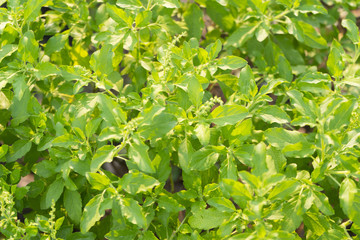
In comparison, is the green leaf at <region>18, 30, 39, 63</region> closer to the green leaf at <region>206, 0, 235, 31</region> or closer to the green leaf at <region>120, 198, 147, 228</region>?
the green leaf at <region>120, 198, 147, 228</region>

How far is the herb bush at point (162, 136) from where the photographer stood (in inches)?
60.2

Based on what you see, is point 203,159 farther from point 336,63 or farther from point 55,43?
point 55,43

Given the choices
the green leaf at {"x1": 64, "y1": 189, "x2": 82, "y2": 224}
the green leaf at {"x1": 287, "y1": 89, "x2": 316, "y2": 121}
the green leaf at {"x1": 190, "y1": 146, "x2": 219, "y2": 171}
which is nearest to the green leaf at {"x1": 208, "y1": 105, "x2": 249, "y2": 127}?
the green leaf at {"x1": 190, "y1": 146, "x2": 219, "y2": 171}

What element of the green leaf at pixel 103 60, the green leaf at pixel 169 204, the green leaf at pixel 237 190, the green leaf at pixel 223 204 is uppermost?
the green leaf at pixel 103 60

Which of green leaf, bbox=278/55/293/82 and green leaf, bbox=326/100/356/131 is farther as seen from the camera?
green leaf, bbox=278/55/293/82

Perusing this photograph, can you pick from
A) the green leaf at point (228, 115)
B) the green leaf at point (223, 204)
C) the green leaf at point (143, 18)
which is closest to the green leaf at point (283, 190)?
the green leaf at point (223, 204)

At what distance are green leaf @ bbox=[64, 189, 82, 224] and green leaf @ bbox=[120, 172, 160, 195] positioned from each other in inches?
13.9

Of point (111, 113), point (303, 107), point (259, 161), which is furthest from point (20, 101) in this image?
point (303, 107)

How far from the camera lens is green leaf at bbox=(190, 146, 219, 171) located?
165cm

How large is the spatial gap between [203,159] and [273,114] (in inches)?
13.6

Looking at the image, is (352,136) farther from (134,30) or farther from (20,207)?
A: (20,207)

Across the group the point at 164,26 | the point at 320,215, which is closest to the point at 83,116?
the point at 164,26

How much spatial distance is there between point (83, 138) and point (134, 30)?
1.72 ft

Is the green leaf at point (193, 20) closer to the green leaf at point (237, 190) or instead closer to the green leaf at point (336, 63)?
the green leaf at point (336, 63)
